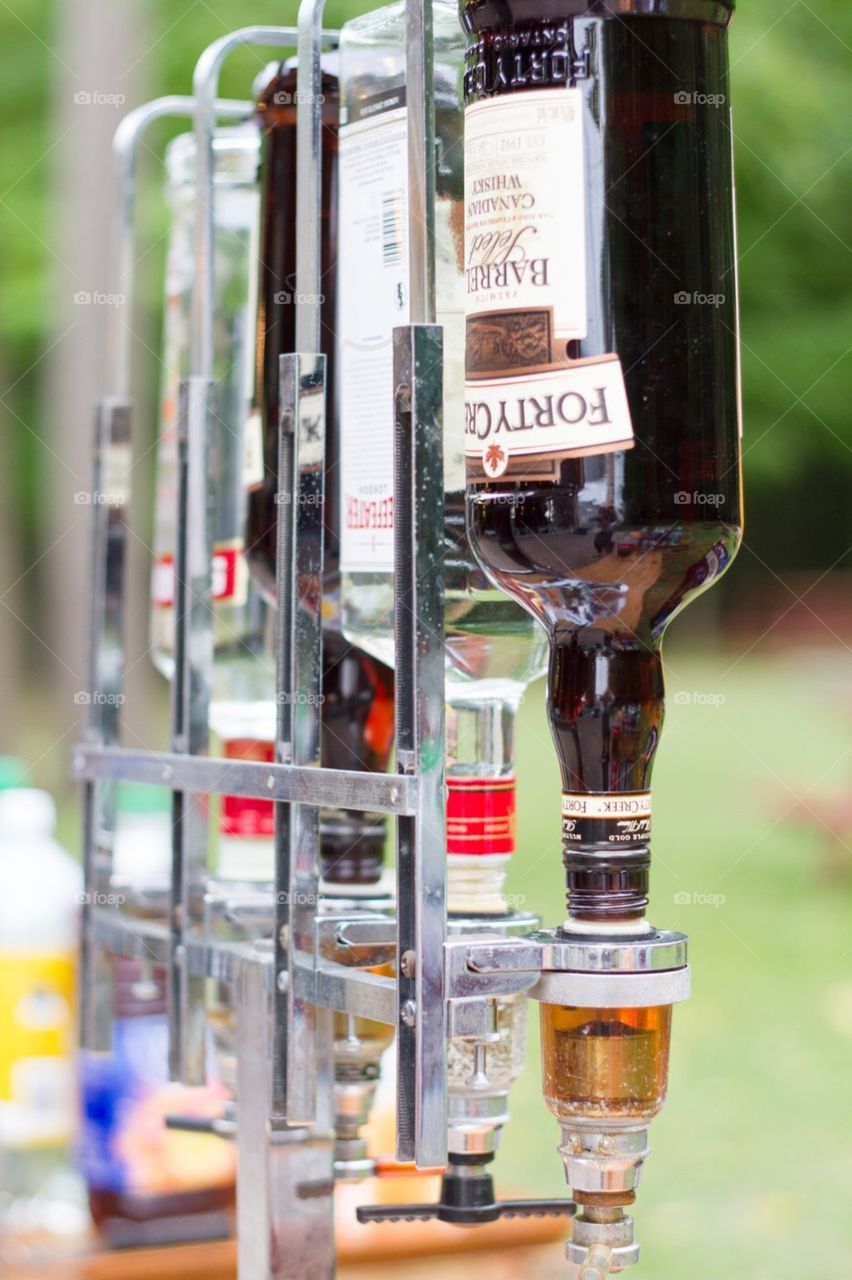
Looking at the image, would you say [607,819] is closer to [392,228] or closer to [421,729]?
[421,729]

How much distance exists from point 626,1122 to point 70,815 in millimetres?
4717

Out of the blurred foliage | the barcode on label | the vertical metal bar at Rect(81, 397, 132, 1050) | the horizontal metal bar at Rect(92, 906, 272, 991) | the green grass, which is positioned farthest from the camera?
the blurred foliage

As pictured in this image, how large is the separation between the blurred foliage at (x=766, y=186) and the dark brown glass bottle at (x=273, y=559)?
4804 millimetres

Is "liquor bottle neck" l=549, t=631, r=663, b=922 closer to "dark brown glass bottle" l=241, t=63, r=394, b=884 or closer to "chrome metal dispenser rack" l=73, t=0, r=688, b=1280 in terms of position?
"chrome metal dispenser rack" l=73, t=0, r=688, b=1280

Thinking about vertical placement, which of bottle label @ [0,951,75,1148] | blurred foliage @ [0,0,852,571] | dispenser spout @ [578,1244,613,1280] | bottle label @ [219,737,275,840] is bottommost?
bottle label @ [0,951,75,1148]

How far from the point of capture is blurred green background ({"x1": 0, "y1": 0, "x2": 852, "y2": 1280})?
3.08 metres

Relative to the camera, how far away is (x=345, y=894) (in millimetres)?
1037

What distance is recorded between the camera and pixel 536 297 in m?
0.76

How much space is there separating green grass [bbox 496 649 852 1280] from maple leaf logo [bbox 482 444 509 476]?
0.47m

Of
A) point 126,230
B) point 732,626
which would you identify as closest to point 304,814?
point 126,230

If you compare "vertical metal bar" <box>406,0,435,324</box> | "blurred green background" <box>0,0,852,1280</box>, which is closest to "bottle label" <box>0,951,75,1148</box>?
"vertical metal bar" <box>406,0,435,324</box>

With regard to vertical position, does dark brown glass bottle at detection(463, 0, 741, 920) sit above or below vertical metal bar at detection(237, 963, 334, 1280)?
above

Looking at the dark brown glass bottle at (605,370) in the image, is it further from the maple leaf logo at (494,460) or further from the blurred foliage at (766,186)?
the blurred foliage at (766,186)

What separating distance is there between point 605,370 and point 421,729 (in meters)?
0.17
